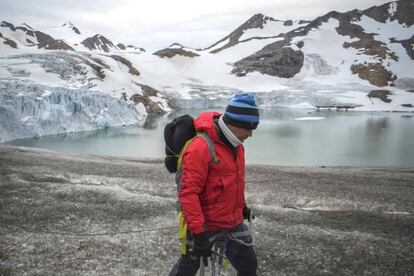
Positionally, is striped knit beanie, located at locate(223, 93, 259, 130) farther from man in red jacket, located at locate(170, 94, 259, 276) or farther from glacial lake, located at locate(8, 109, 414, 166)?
glacial lake, located at locate(8, 109, 414, 166)

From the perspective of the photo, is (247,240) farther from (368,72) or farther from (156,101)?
(368,72)

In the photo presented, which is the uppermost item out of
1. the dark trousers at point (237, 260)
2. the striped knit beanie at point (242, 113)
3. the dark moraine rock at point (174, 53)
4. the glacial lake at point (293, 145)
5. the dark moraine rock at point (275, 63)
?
the dark moraine rock at point (174, 53)

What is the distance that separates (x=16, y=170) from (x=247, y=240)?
1383 centimetres

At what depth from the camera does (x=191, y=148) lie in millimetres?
4375

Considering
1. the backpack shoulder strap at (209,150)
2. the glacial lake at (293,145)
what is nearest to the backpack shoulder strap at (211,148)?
the backpack shoulder strap at (209,150)

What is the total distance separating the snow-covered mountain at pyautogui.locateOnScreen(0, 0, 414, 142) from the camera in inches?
1914

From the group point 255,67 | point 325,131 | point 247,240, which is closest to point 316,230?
point 247,240

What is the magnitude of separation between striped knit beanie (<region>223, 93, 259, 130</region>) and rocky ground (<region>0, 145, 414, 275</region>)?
379 cm

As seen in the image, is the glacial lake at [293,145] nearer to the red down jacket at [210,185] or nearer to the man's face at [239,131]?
the red down jacket at [210,185]

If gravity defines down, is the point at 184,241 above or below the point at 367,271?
above

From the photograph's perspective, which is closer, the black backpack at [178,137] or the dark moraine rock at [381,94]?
the black backpack at [178,137]

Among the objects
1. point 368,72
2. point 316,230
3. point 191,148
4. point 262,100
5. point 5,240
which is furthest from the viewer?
point 368,72

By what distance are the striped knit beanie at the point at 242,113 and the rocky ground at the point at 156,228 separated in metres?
3.79

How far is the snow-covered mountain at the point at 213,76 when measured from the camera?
48.6m
